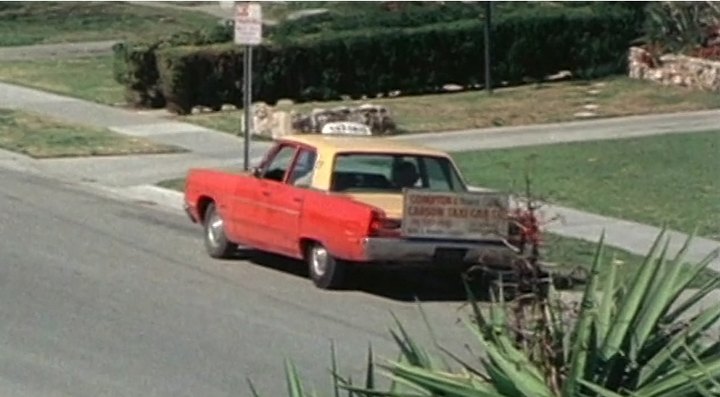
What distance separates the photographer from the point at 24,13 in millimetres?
50812

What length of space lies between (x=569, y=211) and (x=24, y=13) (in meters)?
32.5

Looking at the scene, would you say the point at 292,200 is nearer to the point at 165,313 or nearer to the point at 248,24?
the point at 165,313

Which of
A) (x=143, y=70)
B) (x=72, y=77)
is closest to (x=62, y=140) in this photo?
(x=143, y=70)

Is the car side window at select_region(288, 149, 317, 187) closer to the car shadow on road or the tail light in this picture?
the car shadow on road

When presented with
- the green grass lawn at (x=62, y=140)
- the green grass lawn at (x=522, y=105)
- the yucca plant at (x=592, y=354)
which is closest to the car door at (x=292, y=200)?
the green grass lawn at (x=62, y=140)

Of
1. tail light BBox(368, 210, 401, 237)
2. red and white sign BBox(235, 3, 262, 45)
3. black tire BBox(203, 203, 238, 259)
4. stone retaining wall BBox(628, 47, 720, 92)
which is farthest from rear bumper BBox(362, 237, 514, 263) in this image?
stone retaining wall BBox(628, 47, 720, 92)

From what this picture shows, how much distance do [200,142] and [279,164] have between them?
10.7 m

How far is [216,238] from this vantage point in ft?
57.3

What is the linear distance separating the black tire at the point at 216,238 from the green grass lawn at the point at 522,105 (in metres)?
10.9

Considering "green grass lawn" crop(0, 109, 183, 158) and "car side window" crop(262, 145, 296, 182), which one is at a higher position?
"car side window" crop(262, 145, 296, 182)

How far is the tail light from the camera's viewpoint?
49.1 ft

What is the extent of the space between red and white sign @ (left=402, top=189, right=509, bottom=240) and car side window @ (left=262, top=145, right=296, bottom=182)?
189cm

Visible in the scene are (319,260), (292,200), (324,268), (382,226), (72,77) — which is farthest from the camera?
(72,77)

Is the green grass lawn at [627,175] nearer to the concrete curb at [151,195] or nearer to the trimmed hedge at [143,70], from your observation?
the concrete curb at [151,195]
